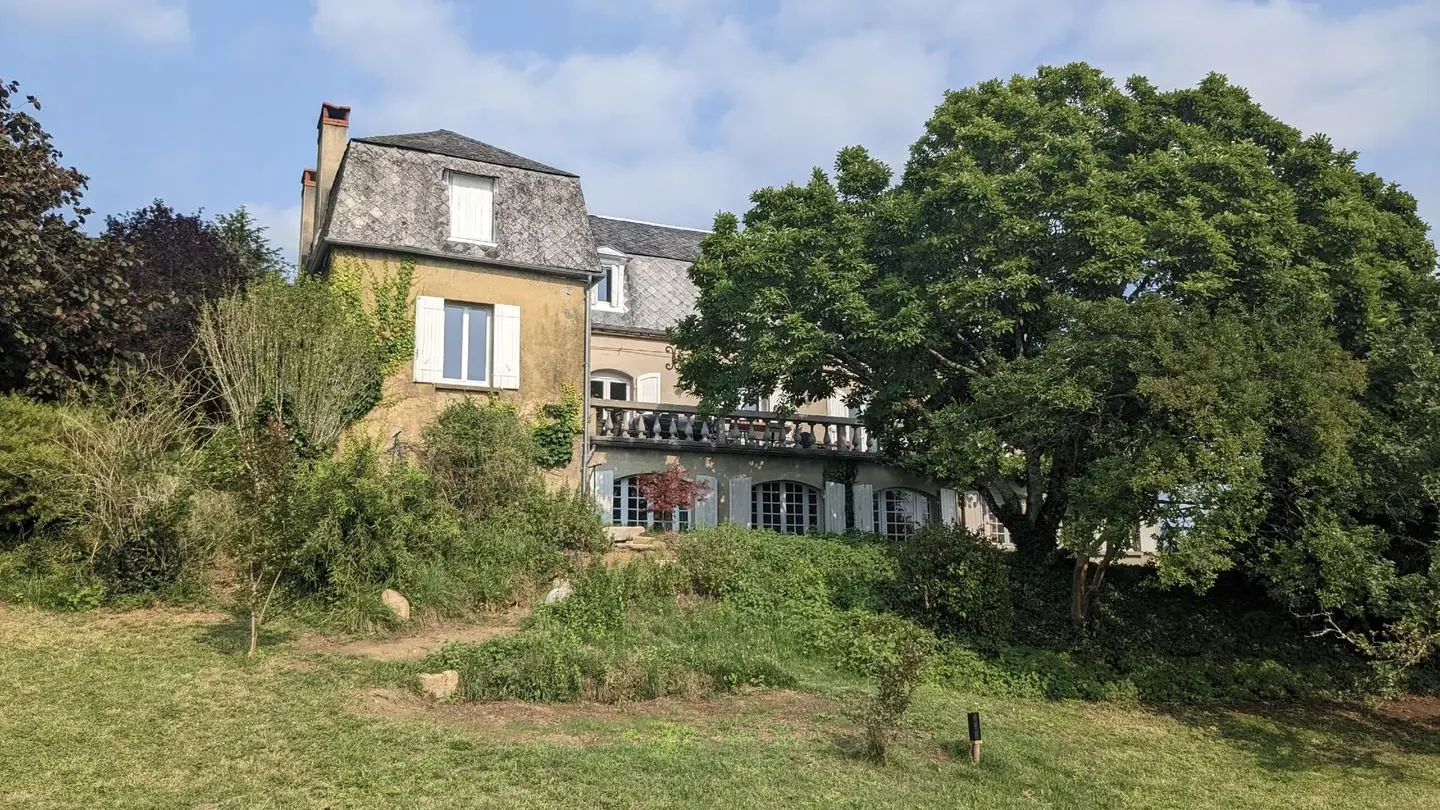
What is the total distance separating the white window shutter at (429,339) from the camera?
61.6 feet

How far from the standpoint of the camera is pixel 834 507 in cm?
2119

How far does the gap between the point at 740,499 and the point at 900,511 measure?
12.3 feet

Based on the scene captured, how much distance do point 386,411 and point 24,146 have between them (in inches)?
253

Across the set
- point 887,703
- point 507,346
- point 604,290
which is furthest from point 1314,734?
point 604,290

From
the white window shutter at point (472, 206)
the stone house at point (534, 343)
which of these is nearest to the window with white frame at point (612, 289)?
the stone house at point (534, 343)

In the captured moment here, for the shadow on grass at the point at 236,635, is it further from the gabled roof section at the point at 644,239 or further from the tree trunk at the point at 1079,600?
the gabled roof section at the point at 644,239

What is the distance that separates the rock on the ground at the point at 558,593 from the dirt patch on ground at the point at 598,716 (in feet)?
10.7

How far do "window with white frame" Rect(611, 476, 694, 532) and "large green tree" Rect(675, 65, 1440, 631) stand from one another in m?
2.30

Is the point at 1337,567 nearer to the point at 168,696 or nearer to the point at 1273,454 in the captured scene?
the point at 1273,454

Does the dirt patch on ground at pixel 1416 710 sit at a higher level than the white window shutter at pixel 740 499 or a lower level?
lower

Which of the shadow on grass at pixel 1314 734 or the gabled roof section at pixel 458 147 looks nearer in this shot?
the shadow on grass at pixel 1314 734

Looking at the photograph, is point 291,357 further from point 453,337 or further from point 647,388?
point 647,388

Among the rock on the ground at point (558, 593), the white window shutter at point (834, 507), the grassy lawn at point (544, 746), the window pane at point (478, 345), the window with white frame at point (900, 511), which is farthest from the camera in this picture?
the window with white frame at point (900, 511)

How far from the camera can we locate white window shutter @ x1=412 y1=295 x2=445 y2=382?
18.8 meters
